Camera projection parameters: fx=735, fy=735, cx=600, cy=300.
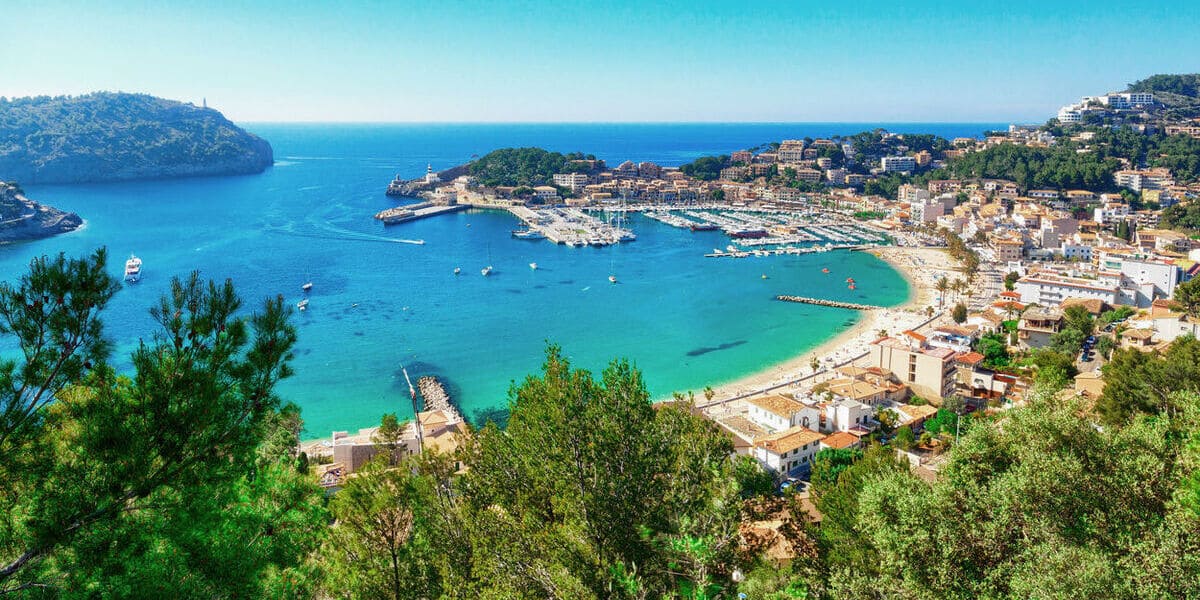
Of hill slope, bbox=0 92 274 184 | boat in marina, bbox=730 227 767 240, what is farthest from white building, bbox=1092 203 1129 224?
hill slope, bbox=0 92 274 184

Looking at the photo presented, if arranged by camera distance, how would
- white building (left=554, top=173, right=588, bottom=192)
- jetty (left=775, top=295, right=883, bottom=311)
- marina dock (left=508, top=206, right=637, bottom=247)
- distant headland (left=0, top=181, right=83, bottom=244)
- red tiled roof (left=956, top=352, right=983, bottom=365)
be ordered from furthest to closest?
1. white building (left=554, top=173, right=588, bottom=192)
2. marina dock (left=508, top=206, right=637, bottom=247)
3. distant headland (left=0, top=181, right=83, bottom=244)
4. jetty (left=775, top=295, right=883, bottom=311)
5. red tiled roof (left=956, top=352, right=983, bottom=365)

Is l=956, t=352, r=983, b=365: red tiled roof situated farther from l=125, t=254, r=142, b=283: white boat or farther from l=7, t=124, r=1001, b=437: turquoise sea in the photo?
l=125, t=254, r=142, b=283: white boat

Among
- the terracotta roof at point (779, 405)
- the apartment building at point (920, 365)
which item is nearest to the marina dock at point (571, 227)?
the apartment building at point (920, 365)

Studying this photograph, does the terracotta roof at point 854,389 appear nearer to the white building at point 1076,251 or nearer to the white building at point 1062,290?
the white building at point 1062,290

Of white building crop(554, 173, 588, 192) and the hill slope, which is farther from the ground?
the hill slope

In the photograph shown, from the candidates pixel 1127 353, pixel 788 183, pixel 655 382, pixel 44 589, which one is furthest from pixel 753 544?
pixel 788 183

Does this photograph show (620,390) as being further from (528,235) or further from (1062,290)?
(528,235)
